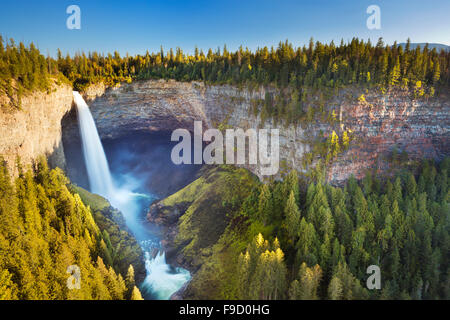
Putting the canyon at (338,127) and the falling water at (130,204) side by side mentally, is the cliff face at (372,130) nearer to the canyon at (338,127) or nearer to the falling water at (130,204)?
the canyon at (338,127)

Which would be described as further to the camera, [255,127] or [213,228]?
[255,127]

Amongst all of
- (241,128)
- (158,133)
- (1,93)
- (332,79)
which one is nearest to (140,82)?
(158,133)

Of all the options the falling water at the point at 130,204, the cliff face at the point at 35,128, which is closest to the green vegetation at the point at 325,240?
the falling water at the point at 130,204

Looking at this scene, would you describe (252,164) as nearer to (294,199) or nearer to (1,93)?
(294,199)

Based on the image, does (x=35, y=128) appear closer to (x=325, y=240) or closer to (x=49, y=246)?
(x=49, y=246)

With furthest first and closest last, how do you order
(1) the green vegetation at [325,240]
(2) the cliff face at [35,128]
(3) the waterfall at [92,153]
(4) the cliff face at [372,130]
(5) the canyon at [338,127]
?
(3) the waterfall at [92,153], (4) the cliff face at [372,130], (5) the canyon at [338,127], (2) the cliff face at [35,128], (1) the green vegetation at [325,240]

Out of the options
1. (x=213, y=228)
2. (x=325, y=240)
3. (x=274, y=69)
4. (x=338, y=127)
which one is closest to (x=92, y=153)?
(x=213, y=228)

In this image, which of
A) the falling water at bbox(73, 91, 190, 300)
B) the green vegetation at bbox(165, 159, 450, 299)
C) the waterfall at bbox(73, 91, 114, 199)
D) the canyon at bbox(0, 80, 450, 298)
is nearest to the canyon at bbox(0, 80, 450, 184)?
the canyon at bbox(0, 80, 450, 298)
